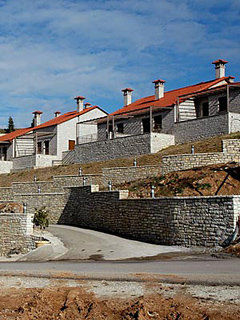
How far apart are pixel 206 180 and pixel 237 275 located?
32.2ft

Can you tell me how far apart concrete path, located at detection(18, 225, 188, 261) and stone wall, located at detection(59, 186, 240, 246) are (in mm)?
600

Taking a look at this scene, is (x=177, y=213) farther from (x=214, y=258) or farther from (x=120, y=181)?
(x=120, y=181)

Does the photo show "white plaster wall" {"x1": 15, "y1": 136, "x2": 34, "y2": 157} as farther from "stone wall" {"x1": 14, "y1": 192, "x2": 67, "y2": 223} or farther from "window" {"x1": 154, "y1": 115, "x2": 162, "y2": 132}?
"stone wall" {"x1": 14, "y1": 192, "x2": 67, "y2": 223}

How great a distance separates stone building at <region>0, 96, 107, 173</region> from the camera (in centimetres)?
4530

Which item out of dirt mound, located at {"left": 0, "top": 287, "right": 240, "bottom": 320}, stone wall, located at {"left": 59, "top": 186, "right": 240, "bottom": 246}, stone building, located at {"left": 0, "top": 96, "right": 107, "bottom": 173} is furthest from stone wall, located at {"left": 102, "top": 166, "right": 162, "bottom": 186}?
stone building, located at {"left": 0, "top": 96, "right": 107, "bottom": 173}

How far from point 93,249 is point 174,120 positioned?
21.5 m

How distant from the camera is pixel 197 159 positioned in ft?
77.0

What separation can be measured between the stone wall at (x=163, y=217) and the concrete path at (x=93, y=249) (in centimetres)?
60

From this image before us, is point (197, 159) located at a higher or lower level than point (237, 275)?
higher

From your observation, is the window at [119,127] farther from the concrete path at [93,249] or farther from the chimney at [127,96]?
the concrete path at [93,249]

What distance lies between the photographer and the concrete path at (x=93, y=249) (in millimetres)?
15148

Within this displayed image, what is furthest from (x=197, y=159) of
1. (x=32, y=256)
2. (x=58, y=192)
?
(x=32, y=256)

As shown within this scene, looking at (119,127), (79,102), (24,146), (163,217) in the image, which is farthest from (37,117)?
(163,217)

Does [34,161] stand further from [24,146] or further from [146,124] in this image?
[146,124]
